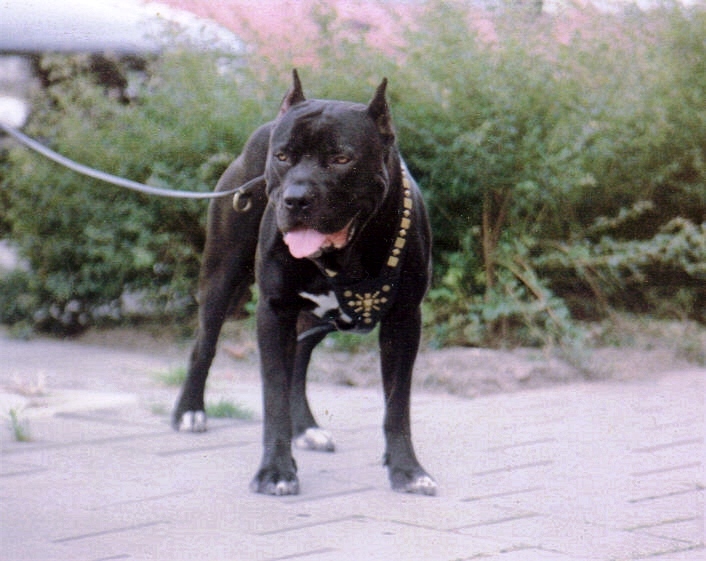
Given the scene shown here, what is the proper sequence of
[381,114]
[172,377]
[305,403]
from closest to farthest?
[381,114] → [305,403] → [172,377]

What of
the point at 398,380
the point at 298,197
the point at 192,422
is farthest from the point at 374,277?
the point at 192,422

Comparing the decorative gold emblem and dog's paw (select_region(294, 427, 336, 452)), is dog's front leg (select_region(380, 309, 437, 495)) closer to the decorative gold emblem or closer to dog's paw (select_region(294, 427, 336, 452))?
the decorative gold emblem

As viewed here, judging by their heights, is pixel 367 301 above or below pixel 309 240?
below

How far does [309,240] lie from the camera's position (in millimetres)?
3758

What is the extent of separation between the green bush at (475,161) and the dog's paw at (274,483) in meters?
2.59

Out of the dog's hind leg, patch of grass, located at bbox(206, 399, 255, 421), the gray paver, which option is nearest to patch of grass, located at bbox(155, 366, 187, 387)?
the gray paver

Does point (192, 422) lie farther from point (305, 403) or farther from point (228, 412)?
point (305, 403)

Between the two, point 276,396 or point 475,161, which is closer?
point 276,396

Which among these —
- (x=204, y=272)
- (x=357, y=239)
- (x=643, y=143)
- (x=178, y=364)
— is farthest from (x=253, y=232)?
(x=643, y=143)

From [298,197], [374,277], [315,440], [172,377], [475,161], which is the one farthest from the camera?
[475,161]

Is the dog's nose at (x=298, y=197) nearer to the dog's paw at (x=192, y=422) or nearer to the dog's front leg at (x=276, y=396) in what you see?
the dog's front leg at (x=276, y=396)

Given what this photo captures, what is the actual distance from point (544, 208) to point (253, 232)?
7.73 feet

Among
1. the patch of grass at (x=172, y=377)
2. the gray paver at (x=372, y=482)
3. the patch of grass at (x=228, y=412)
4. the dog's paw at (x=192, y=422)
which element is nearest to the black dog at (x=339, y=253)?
the gray paver at (x=372, y=482)

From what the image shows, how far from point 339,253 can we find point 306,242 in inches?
8.5
